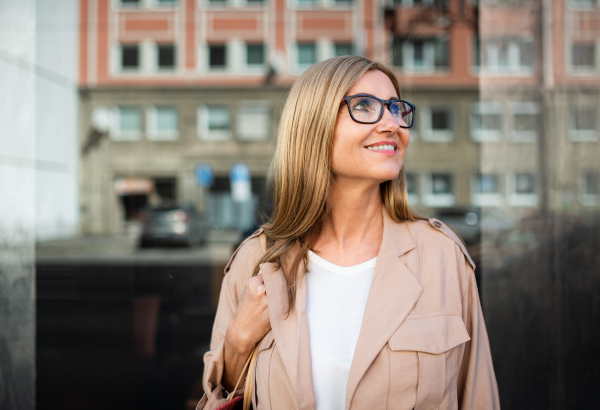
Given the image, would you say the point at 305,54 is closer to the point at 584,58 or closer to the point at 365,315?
the point at 584,58

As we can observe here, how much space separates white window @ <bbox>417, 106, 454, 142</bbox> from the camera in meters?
21.8

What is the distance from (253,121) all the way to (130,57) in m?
6.00

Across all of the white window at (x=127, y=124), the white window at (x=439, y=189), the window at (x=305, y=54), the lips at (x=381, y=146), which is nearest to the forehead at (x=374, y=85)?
the lips at (x=381, y=146)

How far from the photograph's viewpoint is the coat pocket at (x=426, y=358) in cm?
132

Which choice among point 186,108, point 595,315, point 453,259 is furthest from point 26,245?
point 186,108

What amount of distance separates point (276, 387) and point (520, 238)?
7.02 feet

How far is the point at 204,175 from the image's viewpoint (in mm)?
21359

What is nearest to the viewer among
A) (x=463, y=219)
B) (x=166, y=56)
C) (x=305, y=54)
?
(x=463, y=219)

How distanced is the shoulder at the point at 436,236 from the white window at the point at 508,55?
5.31 ft

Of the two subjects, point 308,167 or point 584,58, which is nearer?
point 308,167

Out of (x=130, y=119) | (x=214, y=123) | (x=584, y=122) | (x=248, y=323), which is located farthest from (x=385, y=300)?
(x=130, y=119)

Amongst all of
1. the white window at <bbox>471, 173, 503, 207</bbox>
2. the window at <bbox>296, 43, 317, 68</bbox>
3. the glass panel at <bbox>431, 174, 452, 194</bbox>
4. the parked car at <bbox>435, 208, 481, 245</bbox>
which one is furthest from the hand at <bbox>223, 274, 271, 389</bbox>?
the glass panel at <bbox>431, 174, 452, 194</bbox>

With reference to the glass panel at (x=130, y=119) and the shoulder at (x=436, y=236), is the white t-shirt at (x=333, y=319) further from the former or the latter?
the glass panel at (x=130, y=119)

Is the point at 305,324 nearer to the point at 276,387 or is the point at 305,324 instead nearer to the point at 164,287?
the point at 276,387
